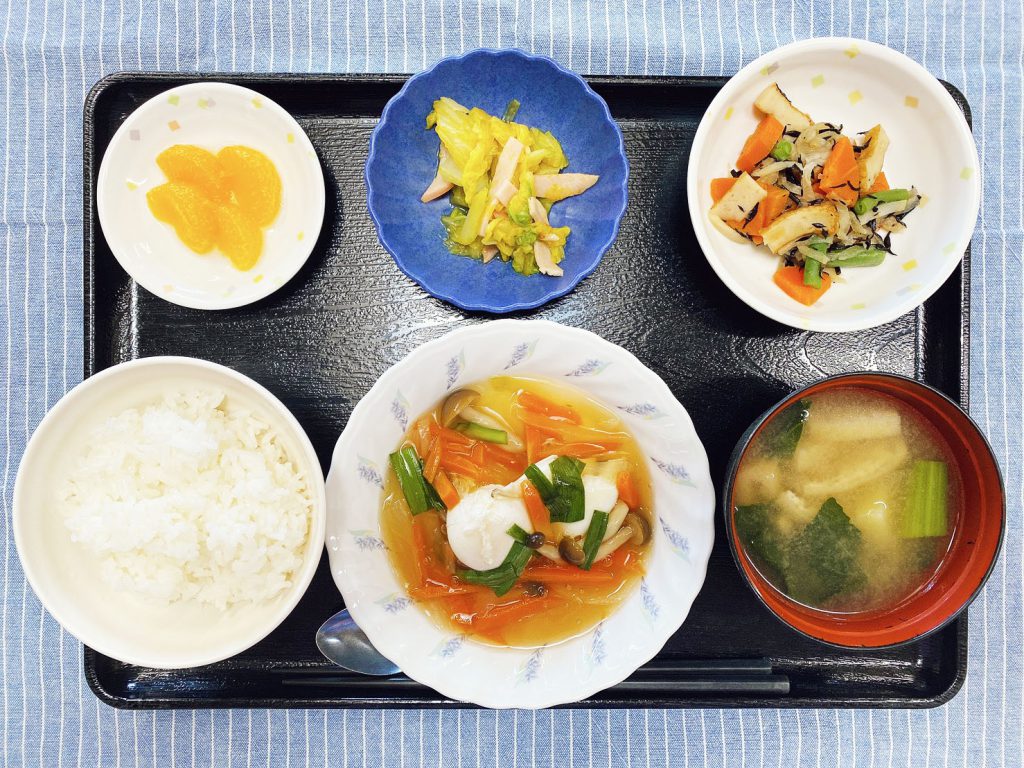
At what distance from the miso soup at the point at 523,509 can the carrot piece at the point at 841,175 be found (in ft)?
2.62

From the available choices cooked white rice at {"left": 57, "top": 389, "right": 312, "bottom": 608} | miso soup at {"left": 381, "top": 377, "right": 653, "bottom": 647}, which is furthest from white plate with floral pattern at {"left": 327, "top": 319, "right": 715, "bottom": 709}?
cooked white rice at {"left": 57, "top": 389, "right": 312, "bottom": 608}

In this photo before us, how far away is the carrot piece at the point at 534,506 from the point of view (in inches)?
71.7

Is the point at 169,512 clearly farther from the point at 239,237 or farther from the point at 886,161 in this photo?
the point at 886,161

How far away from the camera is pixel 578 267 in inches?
74.3

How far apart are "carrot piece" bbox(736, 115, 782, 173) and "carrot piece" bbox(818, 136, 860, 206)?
15 centimetres

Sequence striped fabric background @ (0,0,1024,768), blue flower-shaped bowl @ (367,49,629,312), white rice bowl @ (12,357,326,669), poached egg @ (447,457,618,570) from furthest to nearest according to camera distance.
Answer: striped fabric background @ (0,0,1024,768)
blue flower-shaped bowl @ (367,49,629,312)
poached egg @ (447,457,618,570)
white rice bowl @ (12,357,326,669)

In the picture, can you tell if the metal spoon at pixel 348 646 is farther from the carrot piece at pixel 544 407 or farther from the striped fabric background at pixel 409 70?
the carrot piece at pixel 544 407

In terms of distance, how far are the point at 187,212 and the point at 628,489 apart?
53.0 inches

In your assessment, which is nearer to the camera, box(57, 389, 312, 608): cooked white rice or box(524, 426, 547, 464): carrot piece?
box(57, 389, 312, 608): cooked white rice

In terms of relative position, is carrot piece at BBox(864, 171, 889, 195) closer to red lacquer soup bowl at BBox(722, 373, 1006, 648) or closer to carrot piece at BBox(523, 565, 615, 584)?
red lacquer soup bowl at BBox(722, 373, 1006, 648)

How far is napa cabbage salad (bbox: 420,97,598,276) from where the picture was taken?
6.13ft

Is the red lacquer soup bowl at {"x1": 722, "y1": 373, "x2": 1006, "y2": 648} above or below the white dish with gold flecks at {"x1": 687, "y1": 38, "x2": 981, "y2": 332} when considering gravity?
below

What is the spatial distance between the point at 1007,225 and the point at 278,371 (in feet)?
7.01

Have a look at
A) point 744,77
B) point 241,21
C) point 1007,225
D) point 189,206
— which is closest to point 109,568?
point 189,206
